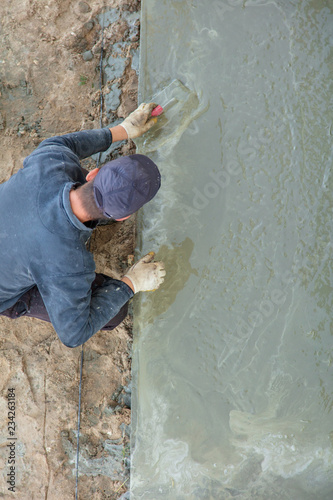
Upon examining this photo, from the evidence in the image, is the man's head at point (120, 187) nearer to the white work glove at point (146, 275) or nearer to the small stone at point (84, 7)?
the white work glove at point (146, 275)

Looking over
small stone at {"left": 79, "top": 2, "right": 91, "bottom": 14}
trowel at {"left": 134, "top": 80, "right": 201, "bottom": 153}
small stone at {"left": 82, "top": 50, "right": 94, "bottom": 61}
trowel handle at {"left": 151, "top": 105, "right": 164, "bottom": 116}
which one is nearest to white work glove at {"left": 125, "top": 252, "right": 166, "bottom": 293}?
trowel at {"left": 134, "top": 80, "right": 201, "bottom": 153}

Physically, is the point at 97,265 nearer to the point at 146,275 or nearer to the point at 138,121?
the point at 146,275

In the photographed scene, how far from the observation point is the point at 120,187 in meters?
1.37

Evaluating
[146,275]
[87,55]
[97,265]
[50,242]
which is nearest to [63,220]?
[50,242]

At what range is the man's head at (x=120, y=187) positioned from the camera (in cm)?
137

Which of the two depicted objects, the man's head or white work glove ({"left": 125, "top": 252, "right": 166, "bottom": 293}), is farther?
white work glove ({"left": 125, "top": 252, "right": 166, "bottom": 293})

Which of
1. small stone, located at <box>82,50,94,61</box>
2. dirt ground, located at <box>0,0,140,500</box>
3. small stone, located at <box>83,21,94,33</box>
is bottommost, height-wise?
dirt ground, located at <box>0,0,140,500</box>

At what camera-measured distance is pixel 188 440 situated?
6.33 feet

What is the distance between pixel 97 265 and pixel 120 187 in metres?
0.83

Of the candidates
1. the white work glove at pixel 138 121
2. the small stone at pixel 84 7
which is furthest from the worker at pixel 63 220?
the small stone at pixel 84 7

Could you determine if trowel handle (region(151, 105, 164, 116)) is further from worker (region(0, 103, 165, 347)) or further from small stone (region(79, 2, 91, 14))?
small stone (region(79, 2, 91, 14))

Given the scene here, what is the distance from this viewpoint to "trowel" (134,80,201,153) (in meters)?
2.00

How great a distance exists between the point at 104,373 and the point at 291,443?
1075 millimetres

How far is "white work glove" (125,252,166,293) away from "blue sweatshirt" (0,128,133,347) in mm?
280
